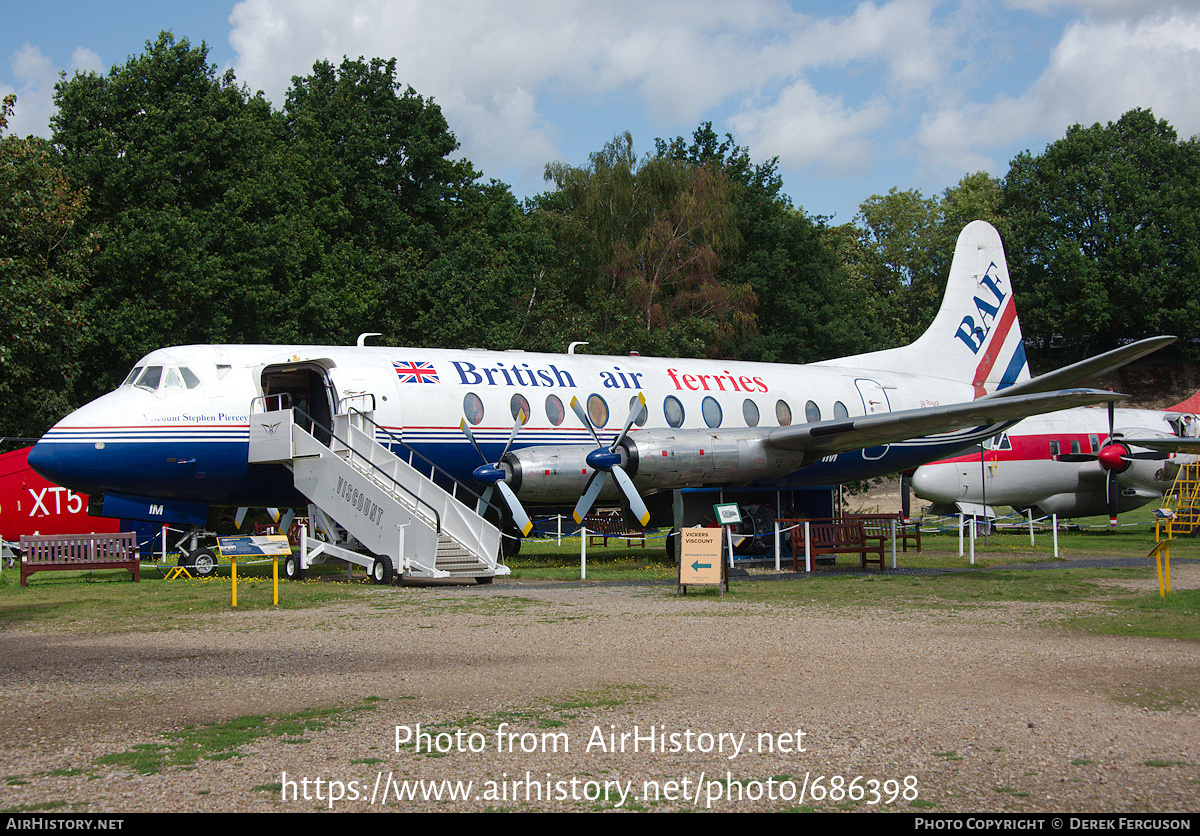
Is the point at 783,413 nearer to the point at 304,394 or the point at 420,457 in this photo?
the point at 420,457

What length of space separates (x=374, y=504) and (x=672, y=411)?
7.27 m

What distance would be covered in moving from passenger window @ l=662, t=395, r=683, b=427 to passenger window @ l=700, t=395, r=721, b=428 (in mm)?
612

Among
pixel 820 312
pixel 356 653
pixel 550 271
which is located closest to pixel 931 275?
pixel 820 312

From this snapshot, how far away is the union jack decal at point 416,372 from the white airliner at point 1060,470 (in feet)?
56.8

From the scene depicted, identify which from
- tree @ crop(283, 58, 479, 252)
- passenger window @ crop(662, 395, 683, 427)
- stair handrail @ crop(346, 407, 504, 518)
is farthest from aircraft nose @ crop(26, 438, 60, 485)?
tree @ crop(283, 58, 479, 252)

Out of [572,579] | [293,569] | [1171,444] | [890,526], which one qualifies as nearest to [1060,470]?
[1171,444]

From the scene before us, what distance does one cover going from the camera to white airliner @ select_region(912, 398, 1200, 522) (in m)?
29.2

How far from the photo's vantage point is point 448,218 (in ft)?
151

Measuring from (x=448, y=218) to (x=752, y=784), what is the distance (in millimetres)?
42973

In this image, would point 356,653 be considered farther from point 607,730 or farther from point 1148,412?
point 1148,412

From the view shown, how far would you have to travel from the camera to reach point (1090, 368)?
17344 millimetres

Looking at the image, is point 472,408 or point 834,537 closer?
point 472,408

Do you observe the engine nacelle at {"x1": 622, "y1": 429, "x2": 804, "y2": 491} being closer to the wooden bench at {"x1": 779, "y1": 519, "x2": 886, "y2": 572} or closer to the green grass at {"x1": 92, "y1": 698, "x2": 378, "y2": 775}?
the wooden bench at {"x1": 779, "y1": 519, "x2": 886, "y2": 572}

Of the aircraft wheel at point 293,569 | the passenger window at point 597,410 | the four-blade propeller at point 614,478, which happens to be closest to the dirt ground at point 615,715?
the four-blade propeller at point 614,478
